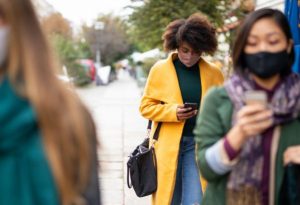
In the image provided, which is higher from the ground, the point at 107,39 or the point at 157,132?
the point at 157,132

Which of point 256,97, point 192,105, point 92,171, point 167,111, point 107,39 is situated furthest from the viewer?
point 107,39

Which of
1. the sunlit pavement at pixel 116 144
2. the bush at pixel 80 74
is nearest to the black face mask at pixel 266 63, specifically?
the sunlit pavement at pixel 116 144

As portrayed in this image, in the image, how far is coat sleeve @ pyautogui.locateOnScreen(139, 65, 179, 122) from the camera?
13.5 ft

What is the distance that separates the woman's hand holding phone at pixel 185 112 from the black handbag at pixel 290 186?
5.94 feet

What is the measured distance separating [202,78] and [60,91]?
258 cm

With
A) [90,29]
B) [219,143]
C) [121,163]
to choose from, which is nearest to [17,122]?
[219,143]

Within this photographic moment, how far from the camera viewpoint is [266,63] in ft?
7.23

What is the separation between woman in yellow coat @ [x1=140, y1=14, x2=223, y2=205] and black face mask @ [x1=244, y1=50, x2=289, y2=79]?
1.78m

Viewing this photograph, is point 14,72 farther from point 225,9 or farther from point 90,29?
point 90,29

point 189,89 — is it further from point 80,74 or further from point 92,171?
point 80,74

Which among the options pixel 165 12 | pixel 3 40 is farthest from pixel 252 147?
pixel 165 12

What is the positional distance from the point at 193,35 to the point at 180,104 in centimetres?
52

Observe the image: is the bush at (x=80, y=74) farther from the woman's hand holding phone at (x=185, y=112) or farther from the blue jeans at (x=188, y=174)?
the woman's hand holding phone at (x=185, y=112)

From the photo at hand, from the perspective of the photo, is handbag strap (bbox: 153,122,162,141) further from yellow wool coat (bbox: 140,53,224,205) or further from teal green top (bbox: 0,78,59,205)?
teal green top (bbox: 0,78,59,205)
